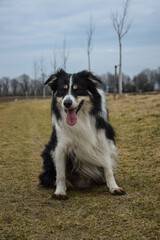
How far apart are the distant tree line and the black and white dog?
52.8 meters

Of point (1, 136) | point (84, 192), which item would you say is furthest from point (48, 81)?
point (1, 136)

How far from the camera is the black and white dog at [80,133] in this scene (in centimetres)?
411

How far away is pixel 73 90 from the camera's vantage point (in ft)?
13.3

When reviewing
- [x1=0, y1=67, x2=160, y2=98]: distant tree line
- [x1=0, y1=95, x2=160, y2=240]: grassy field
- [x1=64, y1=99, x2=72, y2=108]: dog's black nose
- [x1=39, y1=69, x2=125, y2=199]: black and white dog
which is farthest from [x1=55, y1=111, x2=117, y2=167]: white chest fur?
[x1=0, y1=67, x2=160, y2=98]: distant tree line

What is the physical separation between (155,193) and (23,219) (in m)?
1.89

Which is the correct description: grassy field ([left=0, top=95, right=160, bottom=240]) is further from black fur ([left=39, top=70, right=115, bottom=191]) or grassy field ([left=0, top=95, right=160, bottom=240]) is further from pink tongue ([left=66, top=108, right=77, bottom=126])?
pink tongue ([left=66, top=108, right=77, bottom=126])

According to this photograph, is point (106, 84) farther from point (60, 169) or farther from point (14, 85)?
point (60, 169)

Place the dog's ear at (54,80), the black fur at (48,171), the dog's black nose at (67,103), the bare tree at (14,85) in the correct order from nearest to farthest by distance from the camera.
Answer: the dog's black nose at (67,103) → the dog's ear at (54,80) → the black fur at (48,171) → the bare tree at (14,85)

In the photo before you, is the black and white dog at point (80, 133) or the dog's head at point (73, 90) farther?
the black and white dog at point (80, 133)

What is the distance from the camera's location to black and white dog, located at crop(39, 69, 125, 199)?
4.11 meters

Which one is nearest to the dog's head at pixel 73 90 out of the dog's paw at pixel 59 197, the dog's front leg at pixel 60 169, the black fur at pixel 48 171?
the dog's front leg at pixel 60 169

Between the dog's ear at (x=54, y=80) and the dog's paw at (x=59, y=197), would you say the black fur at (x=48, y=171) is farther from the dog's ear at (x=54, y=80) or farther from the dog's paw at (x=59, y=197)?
the dog's ear at (x=54, y=80)

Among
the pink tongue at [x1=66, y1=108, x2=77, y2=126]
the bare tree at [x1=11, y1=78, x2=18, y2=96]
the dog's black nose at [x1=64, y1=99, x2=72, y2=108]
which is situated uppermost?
the bare tree at [x1=11, y1=78, x2=18, y2=96]

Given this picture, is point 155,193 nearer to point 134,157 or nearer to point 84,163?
point 84,163
